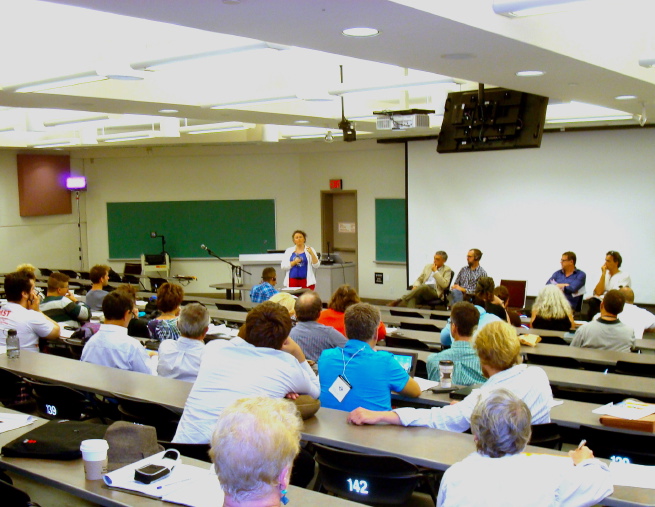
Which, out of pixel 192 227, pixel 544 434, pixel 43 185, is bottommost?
pixel 544 434

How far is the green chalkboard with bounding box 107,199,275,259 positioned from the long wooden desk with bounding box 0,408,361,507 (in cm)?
1185

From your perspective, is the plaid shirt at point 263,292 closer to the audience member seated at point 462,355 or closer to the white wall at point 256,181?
the audience member seated at point 462,355

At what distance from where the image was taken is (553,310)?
6977 millimetres

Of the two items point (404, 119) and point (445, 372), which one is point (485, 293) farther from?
point (445, 372)

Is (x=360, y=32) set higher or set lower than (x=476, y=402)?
higher

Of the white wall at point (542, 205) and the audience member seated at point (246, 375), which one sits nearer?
the audience member seated at point (246, 375)

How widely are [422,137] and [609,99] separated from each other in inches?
204

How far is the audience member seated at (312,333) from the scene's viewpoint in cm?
506

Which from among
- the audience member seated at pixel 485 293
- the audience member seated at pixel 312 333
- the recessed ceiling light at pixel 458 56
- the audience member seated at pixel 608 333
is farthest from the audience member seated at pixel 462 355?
the audience member seated at pixel 485 293

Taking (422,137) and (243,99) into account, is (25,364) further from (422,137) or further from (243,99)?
(422,137)

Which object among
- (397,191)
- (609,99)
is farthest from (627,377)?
(397,191)

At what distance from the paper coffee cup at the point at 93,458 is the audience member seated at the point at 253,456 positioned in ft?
3.68

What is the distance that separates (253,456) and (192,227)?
542 inches

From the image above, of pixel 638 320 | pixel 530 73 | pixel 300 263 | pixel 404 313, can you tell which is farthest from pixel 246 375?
pixel 300 263
